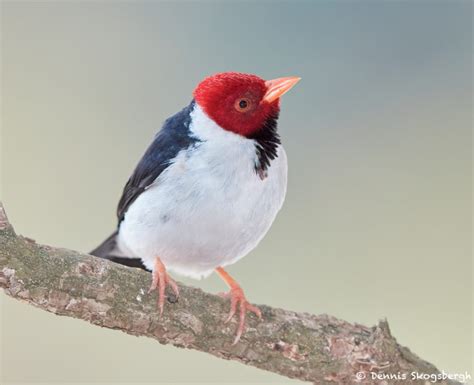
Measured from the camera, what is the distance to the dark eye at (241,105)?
3096 millimetres

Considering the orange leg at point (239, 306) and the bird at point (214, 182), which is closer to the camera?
the orange leg at point (239, 306)

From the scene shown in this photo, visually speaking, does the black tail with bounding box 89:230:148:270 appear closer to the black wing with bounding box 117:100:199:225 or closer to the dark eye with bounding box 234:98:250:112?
the black wing with bounding box 117:100:199:225

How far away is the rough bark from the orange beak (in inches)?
40.0

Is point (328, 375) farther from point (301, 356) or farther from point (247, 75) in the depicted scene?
point (247, 75)

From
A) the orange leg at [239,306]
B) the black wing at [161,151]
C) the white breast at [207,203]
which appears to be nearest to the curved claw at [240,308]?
the orange leg at [239,306]

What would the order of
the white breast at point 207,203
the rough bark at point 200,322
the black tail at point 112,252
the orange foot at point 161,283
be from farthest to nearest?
1. the black tail at point 112,252
2. the white breast at point 207,203
3. the orange foot at point 161,283
4. the rough bark at point 200,322

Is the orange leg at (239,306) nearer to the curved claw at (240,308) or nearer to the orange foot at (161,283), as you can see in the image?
the curved claw at (240,308)

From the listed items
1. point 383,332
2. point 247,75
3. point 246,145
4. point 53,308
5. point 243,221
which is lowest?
point 53,308

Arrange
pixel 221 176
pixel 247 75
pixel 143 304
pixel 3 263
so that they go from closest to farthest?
pixel 3 263
pixel 143 304
pixel 221 176
pixel 247 75

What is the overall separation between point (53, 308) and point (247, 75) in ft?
4.78

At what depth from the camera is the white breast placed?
2.94 metres

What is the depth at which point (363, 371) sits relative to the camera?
2809 millimetres

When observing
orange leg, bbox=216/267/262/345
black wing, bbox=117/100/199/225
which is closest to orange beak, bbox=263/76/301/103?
black wing, bbox=117/100/199/225

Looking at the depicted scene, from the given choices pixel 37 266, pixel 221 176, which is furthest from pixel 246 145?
pixel 37 266
